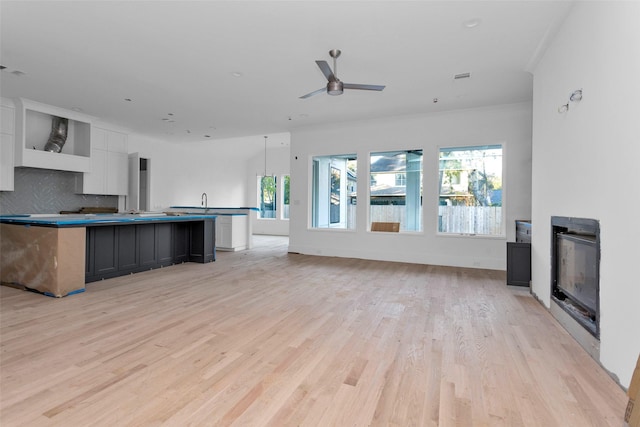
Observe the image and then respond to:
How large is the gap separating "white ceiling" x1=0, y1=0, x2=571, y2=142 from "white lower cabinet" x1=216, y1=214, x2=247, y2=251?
8.55ft

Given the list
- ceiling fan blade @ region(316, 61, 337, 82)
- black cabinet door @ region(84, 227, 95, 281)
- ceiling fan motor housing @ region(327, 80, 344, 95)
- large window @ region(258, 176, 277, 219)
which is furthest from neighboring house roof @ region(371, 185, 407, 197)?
large window @ region(258, 176, 277, 219)

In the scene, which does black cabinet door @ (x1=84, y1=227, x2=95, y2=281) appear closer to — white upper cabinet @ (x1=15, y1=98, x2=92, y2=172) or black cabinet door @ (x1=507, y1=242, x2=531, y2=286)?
white upper cabinet @ (x1=15, y1=98, x2=92, y2=172)

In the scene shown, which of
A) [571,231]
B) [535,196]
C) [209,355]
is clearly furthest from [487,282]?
[209,355]

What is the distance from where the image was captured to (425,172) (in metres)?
6.05

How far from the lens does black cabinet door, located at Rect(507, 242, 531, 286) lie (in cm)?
402

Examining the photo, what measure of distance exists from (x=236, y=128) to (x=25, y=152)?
381cm

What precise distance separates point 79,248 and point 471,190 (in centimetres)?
617

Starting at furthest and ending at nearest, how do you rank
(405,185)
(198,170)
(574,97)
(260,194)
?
1. (260,194)
2. (198,170)
3. (405,185)
4. (574,97)

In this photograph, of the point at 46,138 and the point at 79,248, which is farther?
the point at 46,138

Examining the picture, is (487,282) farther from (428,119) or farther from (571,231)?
(428,119)

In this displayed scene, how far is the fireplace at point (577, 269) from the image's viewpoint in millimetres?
2281

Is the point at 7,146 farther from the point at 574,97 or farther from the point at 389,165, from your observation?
the point at 574,97

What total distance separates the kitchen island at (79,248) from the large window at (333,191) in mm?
2537

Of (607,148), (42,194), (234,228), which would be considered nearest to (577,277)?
(607,148)
